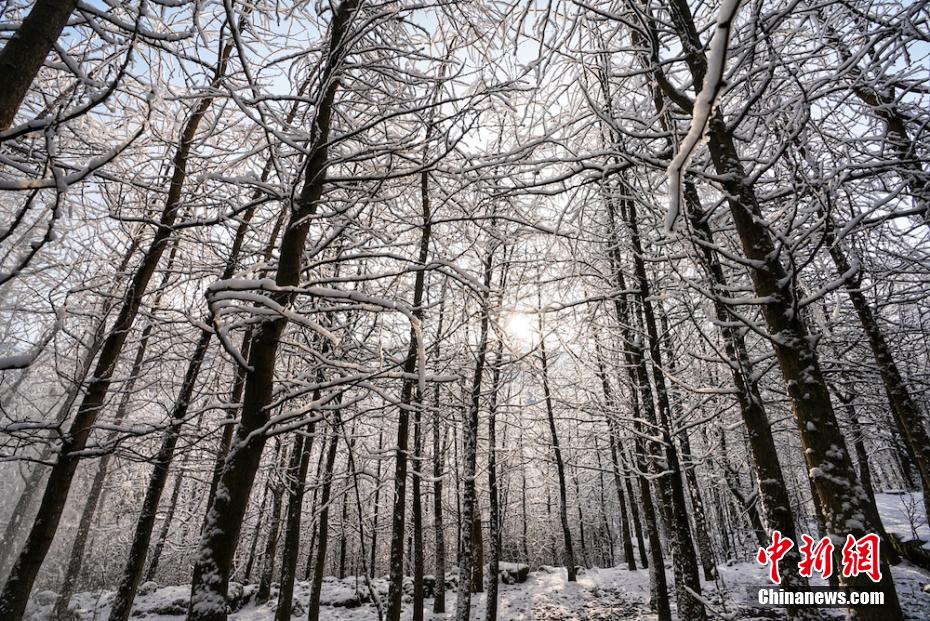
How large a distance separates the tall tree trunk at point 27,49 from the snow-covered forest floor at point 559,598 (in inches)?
391

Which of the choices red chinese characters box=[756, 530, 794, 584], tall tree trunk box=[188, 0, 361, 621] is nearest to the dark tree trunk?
tall tree trunk box=[188, 0, 361, 621]

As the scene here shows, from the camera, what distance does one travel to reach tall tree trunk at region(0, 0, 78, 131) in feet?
6.49

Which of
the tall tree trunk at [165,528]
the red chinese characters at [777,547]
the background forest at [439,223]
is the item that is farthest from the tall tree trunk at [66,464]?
the tall tree trunk at [165,528]

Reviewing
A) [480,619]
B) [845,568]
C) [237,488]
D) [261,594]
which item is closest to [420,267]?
[237,488]

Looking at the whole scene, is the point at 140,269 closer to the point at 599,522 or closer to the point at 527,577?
the point at 527,577

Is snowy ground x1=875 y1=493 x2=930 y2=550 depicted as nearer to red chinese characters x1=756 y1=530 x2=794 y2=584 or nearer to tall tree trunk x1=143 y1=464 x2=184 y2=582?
red chinese characters x1=756 y1=530 x2=794 y2=584

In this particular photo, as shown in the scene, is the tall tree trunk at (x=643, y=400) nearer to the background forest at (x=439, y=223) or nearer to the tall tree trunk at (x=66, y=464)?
the background forest at (x=439, y=223)

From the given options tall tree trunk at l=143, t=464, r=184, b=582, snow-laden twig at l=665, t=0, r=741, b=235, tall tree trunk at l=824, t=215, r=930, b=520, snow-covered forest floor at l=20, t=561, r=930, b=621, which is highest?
tall tree trunk at l=824, t=215, r=930, b=520

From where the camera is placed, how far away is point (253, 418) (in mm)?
2672

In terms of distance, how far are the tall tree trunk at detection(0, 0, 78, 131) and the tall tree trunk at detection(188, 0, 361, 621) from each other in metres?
1.36

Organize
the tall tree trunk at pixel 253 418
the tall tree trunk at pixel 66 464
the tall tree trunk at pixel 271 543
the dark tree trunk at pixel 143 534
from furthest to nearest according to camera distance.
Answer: the tall tree trunk at pixel 271 543 < the dark tree trunk at pixel 143 534 < the tall tree trunk at pixel 66 464 < the tall tree trunk at pixel 253 418

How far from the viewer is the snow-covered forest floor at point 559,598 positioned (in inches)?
381

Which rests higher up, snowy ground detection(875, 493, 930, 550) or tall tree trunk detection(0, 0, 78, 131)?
tall tree trunk detection(0, 0, 78, 131)

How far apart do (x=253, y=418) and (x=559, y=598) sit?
45.5ft
